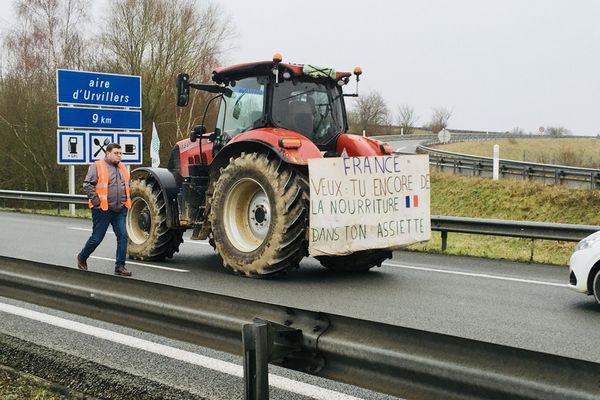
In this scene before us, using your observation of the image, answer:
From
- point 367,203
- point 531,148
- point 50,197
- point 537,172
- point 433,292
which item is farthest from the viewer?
point 531,148

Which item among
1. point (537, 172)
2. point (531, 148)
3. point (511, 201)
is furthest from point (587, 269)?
point (531, 148)

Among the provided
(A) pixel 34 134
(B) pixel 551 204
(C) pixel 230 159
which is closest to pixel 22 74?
(A) pixel 34 134

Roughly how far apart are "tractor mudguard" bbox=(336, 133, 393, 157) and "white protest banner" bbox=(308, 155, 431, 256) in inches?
16.3

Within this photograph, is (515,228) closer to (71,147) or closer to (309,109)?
(309,109)

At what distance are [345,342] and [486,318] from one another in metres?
A: 3.99

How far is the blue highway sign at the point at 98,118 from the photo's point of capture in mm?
21156

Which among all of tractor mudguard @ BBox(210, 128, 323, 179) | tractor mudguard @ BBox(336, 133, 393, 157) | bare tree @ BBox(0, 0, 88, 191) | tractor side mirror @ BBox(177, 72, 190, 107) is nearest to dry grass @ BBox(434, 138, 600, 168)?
bare tree @ BBox(0, 0, 88, 191)

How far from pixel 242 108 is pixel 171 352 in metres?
5.05

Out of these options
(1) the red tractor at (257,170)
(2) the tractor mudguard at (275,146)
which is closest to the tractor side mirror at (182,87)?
(1) the red tractor at (257,170)

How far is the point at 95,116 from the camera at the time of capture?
70.6ft

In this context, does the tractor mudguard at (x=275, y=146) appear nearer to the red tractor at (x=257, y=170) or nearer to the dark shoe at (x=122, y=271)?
the red tractor at (x=257, y=170)

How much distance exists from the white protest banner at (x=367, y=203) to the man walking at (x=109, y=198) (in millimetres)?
2695

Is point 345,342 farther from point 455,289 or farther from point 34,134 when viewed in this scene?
point 34,134

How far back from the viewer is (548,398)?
2.39m
